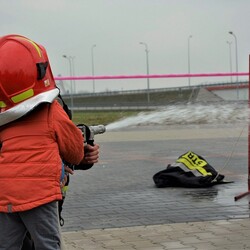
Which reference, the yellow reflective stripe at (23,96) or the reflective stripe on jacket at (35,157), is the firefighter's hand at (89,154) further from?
the yellow reflective stripe at (23,96)

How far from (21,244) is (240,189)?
4.97 metres

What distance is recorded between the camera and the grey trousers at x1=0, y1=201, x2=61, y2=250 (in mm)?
2834

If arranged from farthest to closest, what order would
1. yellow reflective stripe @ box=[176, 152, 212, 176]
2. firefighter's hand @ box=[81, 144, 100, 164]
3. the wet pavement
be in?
yellow reflective stripe @ box=[176, 152, 212, 176] → the wet pavement → firefighter's hand @ box=[81, 144, 100, 164]

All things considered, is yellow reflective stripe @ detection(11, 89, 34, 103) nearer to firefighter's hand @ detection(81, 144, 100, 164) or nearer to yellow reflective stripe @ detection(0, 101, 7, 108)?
yellow reflective stripe @ detection(0, 101, 7, 108)

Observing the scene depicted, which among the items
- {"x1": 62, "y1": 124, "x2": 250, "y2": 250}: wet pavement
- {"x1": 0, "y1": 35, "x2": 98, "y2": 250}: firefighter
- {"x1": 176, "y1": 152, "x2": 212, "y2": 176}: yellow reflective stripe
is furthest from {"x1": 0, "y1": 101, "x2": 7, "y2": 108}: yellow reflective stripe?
{"x1": 176, "y1": 152, "x2": 212, "y2": 176}: yellow reflective stripe

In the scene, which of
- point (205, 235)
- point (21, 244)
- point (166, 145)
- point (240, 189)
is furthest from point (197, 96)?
point (21, 244)

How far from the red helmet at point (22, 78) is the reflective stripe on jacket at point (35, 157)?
0.23ft

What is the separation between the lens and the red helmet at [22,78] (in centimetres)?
276

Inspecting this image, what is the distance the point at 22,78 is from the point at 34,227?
746 mm

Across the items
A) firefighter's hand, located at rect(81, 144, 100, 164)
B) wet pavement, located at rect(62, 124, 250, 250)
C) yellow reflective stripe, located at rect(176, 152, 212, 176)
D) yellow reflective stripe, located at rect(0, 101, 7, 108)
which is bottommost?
wet pavement, located at rect(62, 124, 250, 250)

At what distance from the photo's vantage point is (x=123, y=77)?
11.9 metres

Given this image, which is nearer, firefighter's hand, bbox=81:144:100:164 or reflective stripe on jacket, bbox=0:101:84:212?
reflective stripe on jacket, bbox=0:101:84:212

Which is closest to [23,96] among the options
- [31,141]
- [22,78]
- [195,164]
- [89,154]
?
[22,78]

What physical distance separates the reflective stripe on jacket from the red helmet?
0.23 ft
